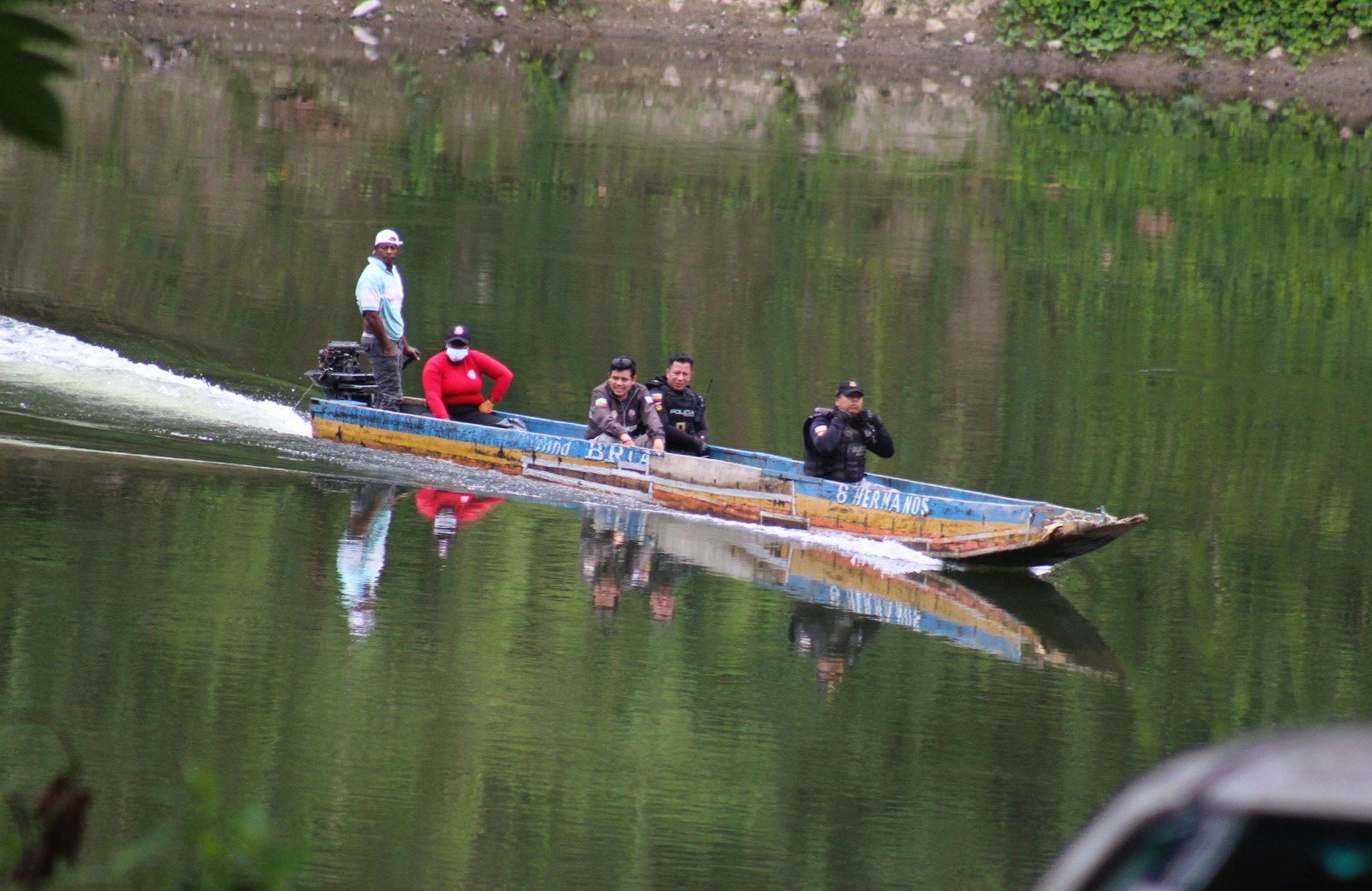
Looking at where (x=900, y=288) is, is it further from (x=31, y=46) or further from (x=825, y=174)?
(x=31, y=46)

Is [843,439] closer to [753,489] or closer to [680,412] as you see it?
[753,489]

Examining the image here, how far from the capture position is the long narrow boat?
14.3 metres

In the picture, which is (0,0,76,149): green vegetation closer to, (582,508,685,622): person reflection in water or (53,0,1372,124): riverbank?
(582,508,685,622): person reflection in water

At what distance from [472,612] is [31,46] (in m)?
9.58

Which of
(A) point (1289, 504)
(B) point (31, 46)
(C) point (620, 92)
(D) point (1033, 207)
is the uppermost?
(C) point (620, 92)

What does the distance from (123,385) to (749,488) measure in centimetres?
729

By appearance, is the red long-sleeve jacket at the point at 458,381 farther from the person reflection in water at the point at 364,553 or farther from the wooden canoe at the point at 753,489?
the person reflection in water at the point at 364,553

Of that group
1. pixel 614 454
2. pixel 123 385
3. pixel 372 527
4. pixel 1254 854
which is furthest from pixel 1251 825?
pixel 123 385

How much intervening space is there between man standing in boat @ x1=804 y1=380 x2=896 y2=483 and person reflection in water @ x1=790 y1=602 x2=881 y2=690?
87.8 inches

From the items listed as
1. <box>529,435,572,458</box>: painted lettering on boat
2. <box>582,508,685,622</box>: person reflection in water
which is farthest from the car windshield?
<box>529,435,572,458</box>: painted lettering on boat

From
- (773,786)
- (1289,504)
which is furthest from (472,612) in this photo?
(1289,504)

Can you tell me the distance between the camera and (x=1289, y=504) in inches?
680

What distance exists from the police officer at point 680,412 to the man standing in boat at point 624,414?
103mm

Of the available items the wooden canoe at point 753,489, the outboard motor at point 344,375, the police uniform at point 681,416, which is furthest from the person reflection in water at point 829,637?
the outboard motor at point 344,375
